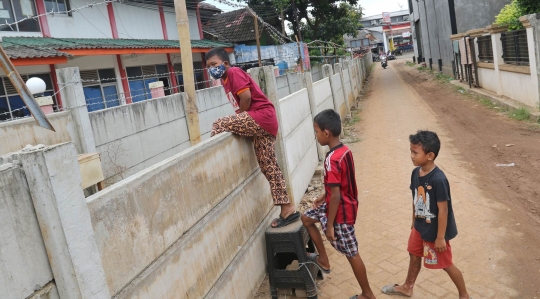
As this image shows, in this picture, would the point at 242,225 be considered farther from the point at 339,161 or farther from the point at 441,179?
the point at 441,179

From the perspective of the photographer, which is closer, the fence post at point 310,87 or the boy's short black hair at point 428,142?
the boy's short black hair at point 428,142

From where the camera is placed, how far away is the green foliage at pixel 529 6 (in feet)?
35.4

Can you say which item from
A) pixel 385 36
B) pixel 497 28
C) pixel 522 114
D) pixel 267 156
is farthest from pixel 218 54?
pixel 385 36

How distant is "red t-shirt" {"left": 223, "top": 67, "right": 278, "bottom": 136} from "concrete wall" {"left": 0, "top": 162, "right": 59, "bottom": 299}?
236 centimetres

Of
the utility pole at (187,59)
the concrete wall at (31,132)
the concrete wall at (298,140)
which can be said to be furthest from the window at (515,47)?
the concrete wall at (31,132)

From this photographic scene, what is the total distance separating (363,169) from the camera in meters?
7.86

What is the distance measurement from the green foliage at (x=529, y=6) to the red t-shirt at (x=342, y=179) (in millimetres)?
9999

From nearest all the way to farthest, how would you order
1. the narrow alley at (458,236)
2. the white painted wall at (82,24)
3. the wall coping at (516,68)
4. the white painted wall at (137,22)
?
1. the narrow alley at (458,236)
2. the wall coping at (516,68)
3. the white painted wall at (82,24)
4. the white painted wall at (137,22)

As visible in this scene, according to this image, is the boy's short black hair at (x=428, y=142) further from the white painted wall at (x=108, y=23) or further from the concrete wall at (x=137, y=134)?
the white painted wall at (x=108, y=23)

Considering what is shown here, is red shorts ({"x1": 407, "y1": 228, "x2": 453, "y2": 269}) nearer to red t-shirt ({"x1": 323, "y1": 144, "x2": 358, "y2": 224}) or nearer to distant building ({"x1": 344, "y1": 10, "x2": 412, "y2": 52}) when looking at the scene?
red t-shirt ({"x1": 323, "y1": 144, "x2": 358, "y2": 224})

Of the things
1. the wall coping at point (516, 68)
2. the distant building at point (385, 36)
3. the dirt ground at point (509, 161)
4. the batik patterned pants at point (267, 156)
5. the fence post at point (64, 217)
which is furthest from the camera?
the distant building at point (385, 36)

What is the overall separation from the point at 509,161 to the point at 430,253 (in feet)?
15.0

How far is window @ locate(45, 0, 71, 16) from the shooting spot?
13581 mm

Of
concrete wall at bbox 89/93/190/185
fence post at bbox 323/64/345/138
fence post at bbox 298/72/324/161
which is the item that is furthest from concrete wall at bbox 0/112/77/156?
fence post at bbox 323/64/345/138
